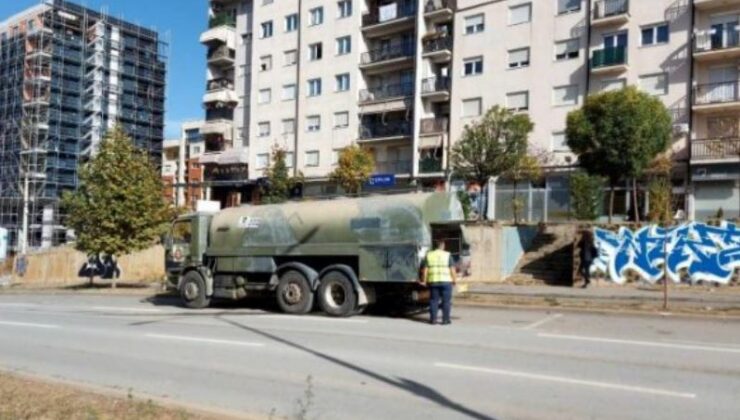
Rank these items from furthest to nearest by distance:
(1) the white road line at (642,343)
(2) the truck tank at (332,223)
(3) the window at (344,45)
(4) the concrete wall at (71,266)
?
1. (3) the window at (344,45)
2. (4) the concrete wall at (71,266)
3. (2) the truck tank at (332,223)
4. (1) the white road line at (642,343)

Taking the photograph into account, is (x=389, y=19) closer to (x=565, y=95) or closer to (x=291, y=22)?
(x=291, y=22)

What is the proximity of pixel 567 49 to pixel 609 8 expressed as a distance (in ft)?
10.1

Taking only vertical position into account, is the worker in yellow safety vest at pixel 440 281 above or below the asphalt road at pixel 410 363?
above

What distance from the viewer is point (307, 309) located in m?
16.7

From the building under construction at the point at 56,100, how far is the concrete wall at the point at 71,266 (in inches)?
1225

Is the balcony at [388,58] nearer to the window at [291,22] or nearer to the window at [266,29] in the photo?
the window at [291,22]

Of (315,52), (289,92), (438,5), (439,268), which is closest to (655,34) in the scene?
(438,5)

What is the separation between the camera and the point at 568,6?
41094 mm

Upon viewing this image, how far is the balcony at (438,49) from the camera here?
4612 centimetres

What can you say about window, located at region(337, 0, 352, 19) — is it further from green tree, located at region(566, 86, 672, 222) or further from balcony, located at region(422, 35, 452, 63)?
green tree, located at region(566, 86, 672, 222)

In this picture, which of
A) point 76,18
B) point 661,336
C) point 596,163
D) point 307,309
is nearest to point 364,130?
point 596,163

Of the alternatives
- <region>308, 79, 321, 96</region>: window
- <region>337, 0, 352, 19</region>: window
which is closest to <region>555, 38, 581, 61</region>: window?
<region>337, 0, 352, 19</region>: window

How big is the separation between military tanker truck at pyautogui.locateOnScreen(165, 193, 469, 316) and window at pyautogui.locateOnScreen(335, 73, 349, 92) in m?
32.9

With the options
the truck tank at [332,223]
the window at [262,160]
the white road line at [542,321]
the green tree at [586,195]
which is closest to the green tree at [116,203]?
the truck tank at [332,223]
